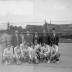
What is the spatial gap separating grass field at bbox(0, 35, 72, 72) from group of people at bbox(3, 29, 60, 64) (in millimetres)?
46

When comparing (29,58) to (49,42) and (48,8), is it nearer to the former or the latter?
(49,42)

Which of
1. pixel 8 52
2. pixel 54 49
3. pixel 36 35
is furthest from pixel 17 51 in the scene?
pixel 54 49

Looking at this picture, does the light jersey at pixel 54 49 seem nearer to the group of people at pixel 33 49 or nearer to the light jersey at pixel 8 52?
the group of people at pixel 33 49

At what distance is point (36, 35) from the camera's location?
5.37 feet

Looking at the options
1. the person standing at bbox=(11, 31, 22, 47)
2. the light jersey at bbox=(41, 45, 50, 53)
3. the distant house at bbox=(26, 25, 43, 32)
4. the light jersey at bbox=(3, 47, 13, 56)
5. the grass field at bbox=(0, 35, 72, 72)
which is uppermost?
the distant house at bbox=(26, 25, 43, 32)

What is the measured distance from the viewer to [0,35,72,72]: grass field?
1.60 m

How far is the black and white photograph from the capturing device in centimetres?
162

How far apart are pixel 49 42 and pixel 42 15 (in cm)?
32

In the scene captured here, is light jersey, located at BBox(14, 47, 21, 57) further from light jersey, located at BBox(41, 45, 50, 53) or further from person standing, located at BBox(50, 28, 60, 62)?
person standing, located at BBox(50, 28, 60, 62)

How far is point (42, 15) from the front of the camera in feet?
5.38

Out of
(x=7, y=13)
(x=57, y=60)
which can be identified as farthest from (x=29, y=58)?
(x=7, y=13)

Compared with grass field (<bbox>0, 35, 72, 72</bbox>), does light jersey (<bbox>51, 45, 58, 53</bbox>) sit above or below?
above

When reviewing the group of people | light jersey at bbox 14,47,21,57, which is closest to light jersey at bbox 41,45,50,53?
the group of people

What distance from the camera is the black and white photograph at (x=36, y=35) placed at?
5.31ft
